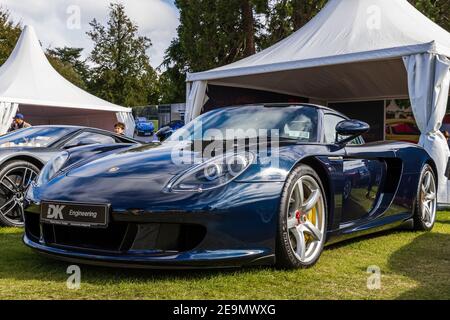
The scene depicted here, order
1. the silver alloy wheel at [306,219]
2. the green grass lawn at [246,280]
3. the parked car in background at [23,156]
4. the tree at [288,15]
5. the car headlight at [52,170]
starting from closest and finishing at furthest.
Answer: the green grass lawn at [246,280]
the silver alloy wheel at [306,219]
the car headlight at [52,170]
the parked car in background at [23,156]
the tree at [288,15]

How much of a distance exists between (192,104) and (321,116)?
21.5ft

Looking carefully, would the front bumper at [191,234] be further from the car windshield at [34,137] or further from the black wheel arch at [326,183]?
the car windshield at [34,137]

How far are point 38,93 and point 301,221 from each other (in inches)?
553

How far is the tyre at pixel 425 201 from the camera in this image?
5.12m

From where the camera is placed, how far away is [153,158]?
3471 mm

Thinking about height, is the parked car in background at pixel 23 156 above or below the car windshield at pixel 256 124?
below

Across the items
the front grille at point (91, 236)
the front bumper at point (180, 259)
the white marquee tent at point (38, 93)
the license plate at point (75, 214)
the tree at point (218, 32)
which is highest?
the tree at point (218, 32)

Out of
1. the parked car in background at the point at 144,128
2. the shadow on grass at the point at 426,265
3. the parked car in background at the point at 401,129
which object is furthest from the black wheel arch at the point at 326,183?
the parked car in background at the point at 144,128

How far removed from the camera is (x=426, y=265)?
3.58 metres

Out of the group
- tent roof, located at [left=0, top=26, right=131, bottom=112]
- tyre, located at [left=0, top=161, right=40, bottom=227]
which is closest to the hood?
tyre, located at [left=0, top=161, right=40, bottom=227]

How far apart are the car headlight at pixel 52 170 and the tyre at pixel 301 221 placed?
1.59 metres
